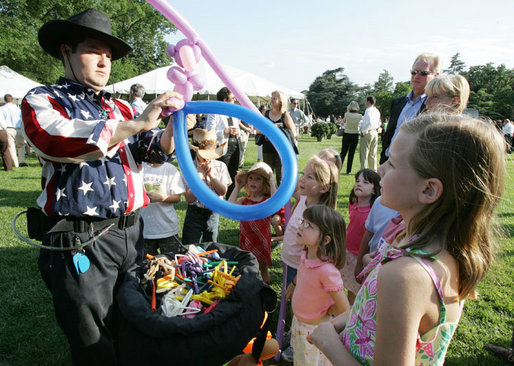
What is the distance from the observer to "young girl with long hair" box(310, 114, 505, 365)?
877mm

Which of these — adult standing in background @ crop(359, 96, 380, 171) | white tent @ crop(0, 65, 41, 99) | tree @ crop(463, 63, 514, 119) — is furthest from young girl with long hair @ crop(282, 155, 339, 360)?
tree @ crop(463, 63, 514, 119)

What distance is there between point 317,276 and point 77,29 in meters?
1.84

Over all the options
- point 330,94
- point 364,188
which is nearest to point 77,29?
point 364,188

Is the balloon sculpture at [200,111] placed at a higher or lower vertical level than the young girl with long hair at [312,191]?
higher

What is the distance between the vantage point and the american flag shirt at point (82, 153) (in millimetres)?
1466

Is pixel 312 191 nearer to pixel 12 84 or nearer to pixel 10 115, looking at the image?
pixel 10 115

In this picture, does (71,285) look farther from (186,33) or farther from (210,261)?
(186,33)

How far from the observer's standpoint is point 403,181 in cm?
97

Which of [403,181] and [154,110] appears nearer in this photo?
[403,181]

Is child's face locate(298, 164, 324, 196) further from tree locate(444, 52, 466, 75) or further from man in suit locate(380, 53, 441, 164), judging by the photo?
tree locate(444, 52, 466, 75)

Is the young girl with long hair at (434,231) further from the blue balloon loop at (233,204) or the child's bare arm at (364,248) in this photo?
the child's bare arm at (364,248)

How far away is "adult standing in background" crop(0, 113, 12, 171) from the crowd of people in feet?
25.0

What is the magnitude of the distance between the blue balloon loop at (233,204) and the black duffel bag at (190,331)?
33cm

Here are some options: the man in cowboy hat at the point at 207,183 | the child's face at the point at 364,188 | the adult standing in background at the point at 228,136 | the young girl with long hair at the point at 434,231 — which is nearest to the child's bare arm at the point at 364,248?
the child's face at the point at 364,188
